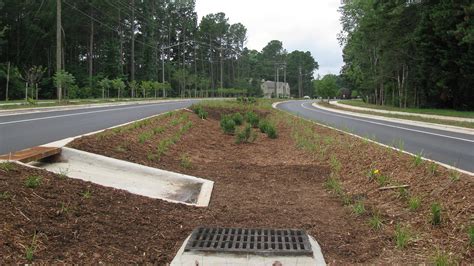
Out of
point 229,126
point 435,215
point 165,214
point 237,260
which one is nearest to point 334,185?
point 435,215

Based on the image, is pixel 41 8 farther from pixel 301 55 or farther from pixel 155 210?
pixel 301 55

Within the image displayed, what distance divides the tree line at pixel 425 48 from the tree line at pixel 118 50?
26557mm

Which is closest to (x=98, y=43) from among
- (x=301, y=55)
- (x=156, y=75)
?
(x=156, y=75)

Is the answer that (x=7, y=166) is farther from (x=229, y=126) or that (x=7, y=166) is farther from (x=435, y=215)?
(x=229, y=126)

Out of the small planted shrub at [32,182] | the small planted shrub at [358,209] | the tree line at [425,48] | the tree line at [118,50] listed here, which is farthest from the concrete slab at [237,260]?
the tree line at [118,50]

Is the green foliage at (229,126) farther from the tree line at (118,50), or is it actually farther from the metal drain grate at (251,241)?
the tree line at (118,50)

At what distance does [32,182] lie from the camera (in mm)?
5672

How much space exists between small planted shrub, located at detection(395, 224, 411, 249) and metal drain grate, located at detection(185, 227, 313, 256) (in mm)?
1040

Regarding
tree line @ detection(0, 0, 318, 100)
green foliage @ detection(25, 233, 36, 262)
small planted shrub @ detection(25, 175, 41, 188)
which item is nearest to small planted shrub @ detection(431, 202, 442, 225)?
green foliage @ detection(25, 233, 36, 262)

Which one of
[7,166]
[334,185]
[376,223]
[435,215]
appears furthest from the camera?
[334,185]

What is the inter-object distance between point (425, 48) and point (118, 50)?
4783cm

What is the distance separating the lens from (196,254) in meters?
4.83

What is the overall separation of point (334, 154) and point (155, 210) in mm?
5984

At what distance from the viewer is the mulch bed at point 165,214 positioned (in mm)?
4684
